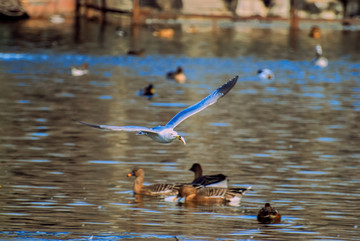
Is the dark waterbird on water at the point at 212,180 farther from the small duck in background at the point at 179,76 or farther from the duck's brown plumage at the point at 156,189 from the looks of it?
the small duck in background at the point at 179,76

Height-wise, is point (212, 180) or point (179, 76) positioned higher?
point (212, 180)

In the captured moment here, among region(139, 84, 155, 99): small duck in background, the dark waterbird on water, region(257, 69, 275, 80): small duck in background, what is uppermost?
the dark waterbird on water

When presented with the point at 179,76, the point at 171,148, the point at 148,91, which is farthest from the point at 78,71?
the point at 171,148

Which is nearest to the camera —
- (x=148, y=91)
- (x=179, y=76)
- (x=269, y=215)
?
(x=269, y=215)

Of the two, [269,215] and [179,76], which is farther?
[179,76]

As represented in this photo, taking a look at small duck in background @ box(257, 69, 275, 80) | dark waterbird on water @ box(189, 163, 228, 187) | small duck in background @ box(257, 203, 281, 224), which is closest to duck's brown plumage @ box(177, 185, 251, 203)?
dark waterbird on water @ box(189, 163, 228, 187)

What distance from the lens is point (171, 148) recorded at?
23.1m

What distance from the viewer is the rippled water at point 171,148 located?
15.3 meters

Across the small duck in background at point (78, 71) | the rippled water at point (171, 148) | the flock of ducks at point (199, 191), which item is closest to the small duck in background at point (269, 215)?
the rippled water at point (171, 148)

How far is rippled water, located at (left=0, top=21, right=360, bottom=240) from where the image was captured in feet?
50.1

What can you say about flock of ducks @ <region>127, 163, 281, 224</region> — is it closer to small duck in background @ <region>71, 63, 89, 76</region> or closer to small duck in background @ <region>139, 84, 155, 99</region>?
small duck in background @ <region>139, 84, 155, 99</region>

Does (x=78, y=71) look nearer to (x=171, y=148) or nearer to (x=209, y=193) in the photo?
(x=171, y=148)

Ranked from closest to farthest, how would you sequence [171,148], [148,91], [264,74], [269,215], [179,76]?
[269,215], [171,148], [148,91], [179,76], [264,74]

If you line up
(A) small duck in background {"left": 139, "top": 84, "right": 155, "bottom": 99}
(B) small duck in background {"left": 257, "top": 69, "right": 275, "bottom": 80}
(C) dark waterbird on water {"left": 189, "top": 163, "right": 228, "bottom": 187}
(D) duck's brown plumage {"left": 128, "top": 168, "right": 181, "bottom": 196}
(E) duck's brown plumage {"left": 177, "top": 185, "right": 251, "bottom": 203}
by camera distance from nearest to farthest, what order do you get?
A: (E) duck's brown plumage {"left": 177, "top": 185, "right": 251, "bottom": 203}, (C) dark waterbird on water {"left": 189, "top": 163, "right": 228, "bottom": 187}, (D) duck's brown plumage {"left": 128, "top": 168, "right": 181, "bottom": 196}, (A) small duck in background {"left": 139, "top": 84, "right": 155, "bottom": 99}, (B) small duck in background {"left": 257, "top": 69, "right": 275, "bottom": 80}
